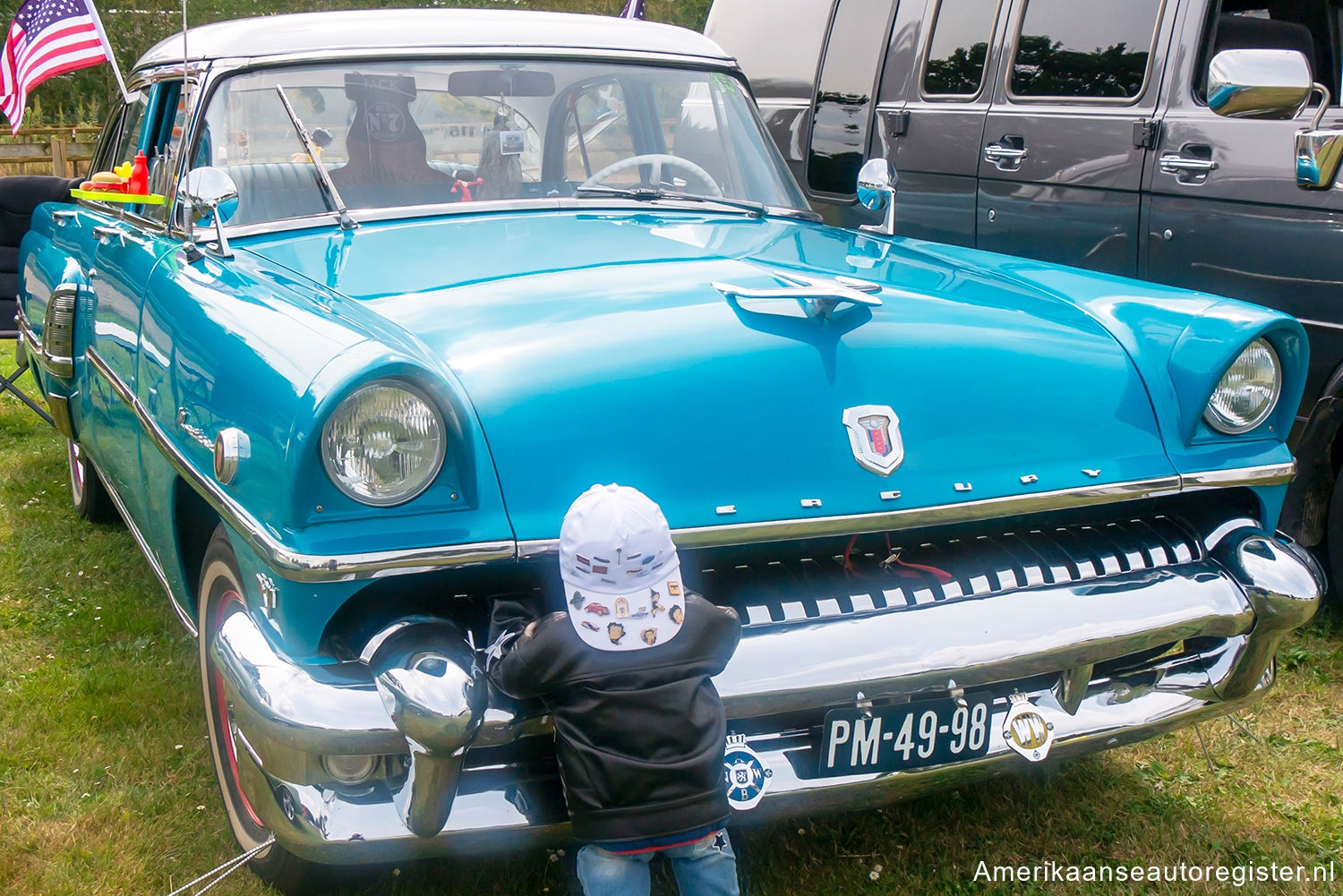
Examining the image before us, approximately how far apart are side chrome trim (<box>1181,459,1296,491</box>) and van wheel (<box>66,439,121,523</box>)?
3.74 m

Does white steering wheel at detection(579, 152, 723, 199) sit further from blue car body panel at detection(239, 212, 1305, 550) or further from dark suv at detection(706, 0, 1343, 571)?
dark suv at detection(706, 0, 1343, 571)

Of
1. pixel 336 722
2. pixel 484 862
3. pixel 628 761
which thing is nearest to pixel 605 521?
pixel 628 761

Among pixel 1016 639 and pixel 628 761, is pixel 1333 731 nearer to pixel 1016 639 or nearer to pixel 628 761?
pixel 1016 639

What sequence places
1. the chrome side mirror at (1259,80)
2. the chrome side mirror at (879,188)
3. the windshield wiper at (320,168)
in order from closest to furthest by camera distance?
the windshield wiper at (320,168) < the chrome side mirror at (1259,80) < the chrome side mirror at (879,188)

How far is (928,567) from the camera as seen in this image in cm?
246

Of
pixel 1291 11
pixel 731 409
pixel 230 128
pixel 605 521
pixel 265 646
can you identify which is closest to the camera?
pixel 605 521

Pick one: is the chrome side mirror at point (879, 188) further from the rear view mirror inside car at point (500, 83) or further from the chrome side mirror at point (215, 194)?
the chrome side mirror at point (215, 194)

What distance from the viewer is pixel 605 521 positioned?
1.96 metres

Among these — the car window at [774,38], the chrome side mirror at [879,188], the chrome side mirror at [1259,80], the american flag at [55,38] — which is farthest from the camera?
the car window at [774,38]

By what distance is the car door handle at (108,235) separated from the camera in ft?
11.5

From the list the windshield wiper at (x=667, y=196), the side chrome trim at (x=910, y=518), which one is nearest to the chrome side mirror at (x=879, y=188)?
the windshield wiper at (x=667, y=196)

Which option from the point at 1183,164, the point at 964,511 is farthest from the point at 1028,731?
the point at 1183,164

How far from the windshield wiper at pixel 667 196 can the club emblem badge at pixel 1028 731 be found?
1.66 meters

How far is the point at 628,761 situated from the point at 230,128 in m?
2.04
